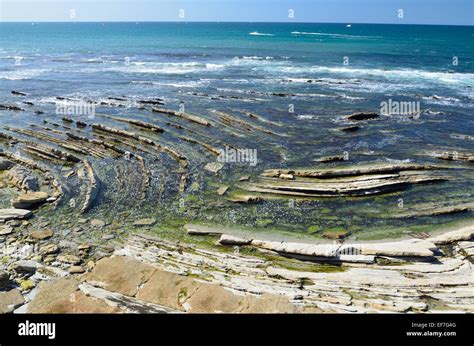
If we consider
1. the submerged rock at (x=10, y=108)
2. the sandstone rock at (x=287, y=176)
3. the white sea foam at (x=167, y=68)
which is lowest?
the sandstone rock at (x=287, y=176)

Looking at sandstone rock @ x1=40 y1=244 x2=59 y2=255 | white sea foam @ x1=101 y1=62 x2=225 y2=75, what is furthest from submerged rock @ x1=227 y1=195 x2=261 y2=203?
white sea foam @ x1=101 y1=62 x2=225 y2=75

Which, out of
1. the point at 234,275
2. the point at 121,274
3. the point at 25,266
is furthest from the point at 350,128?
the point at 25,266

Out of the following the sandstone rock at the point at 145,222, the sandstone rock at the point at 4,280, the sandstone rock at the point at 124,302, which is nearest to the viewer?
the sandstone rock at the point at 124,302

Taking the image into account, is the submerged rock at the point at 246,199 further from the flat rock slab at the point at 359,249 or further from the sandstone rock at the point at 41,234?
the sandstone rock at the point at 41,234

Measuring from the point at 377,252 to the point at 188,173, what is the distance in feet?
48.9

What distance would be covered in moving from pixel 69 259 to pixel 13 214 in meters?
6.35

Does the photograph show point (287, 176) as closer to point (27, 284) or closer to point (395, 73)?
point (27, 284)

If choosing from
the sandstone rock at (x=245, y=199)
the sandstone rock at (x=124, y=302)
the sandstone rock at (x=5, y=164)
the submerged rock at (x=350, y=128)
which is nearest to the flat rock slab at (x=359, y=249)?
the sandstone rock at (x=245, y=199)

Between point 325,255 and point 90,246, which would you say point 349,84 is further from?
point 90,246

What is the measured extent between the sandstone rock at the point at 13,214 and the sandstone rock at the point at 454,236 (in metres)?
22.4

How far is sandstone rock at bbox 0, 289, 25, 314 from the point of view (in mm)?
13970

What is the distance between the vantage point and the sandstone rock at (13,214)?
21266mm

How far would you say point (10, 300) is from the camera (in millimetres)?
14477

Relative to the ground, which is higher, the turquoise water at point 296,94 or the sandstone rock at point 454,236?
the turquoise water at point 296,94
